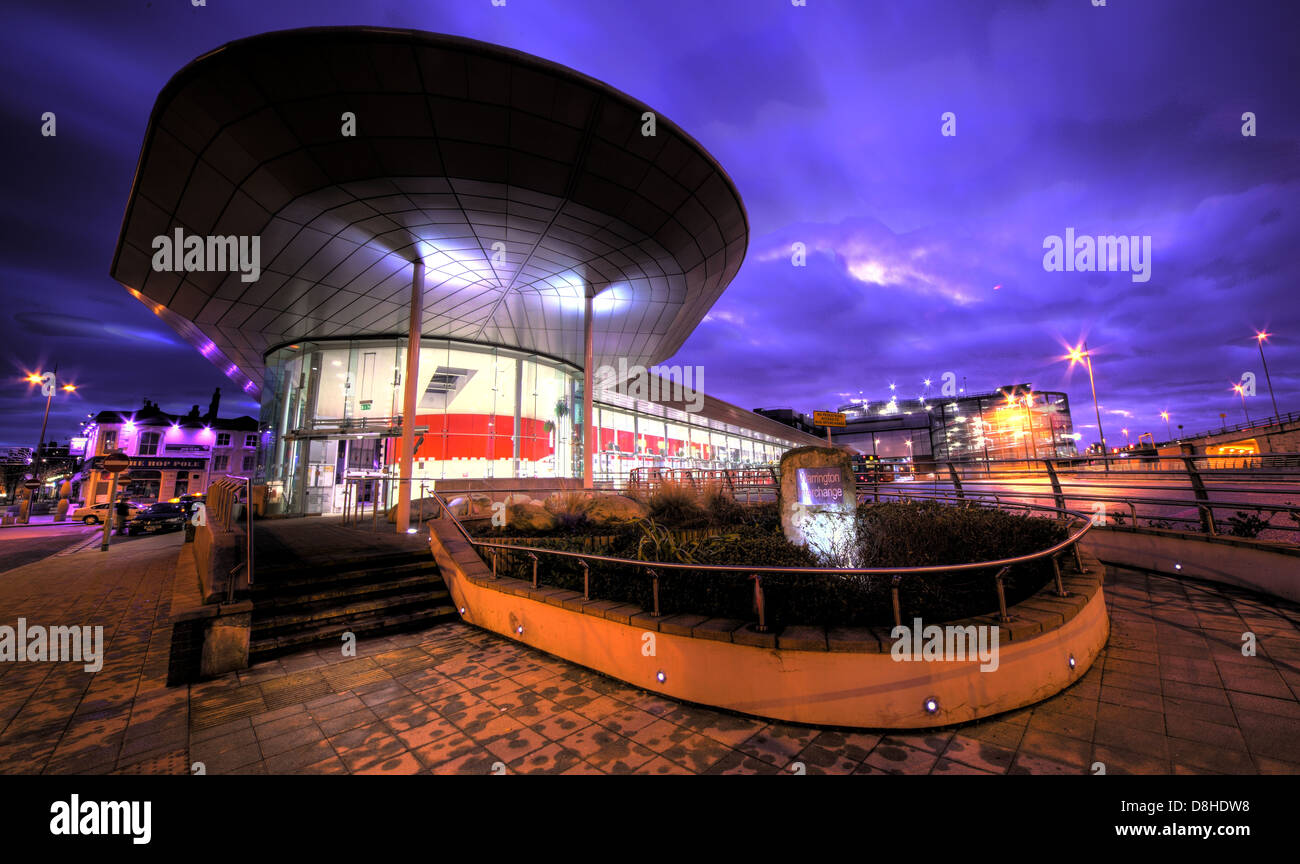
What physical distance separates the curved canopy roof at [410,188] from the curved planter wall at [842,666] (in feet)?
31.9

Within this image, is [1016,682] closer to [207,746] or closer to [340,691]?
[340,691]

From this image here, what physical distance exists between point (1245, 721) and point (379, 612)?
28.1 feet

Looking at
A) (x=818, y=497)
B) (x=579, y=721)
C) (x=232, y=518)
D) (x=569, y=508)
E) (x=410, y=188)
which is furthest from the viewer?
(x=410, y=188)

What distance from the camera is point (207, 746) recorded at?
3.43 meters

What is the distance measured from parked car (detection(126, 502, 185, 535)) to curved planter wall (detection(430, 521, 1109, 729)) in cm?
2985

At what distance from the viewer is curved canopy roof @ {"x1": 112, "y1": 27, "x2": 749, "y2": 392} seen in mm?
8094

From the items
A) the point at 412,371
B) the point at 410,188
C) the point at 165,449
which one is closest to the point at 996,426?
the point at 412,371

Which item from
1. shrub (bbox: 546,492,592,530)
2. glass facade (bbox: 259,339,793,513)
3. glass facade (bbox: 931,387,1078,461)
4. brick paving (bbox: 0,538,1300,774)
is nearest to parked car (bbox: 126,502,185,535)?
glass facade (bbox: 259,339,793,513)

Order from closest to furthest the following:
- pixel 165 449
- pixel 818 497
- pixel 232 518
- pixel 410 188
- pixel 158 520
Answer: pixel 818 497 → pixel 232 518 → pixel 410 188 → pixel 158 520 → pixel 165 449

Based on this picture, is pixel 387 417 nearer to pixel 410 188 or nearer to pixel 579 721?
pixel 410 188

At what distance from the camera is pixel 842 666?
131 inches

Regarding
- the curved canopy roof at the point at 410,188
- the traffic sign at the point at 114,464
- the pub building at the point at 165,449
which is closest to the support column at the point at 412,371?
the curved canopy roof at the point at 410,188

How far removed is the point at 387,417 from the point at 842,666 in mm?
20190
